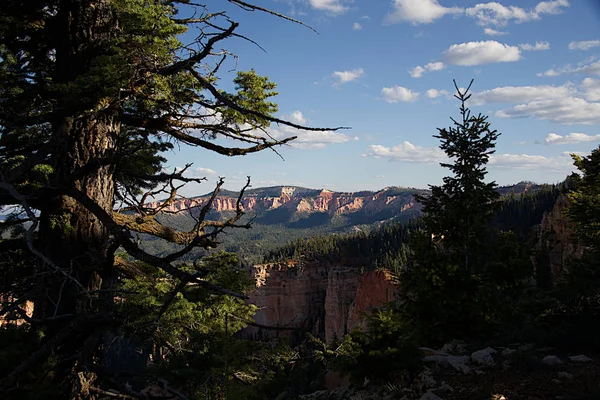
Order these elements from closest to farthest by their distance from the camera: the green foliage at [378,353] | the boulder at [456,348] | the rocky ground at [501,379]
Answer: the rocky ground at [501,379] → the green foliage at [378,353] → the boulder at [456,348]

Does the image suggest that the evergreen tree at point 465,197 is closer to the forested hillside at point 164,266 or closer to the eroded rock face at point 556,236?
the forested hillside at point 164,266

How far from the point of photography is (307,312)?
82.9m

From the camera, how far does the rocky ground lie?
5.23 meters

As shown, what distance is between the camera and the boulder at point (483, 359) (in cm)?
657

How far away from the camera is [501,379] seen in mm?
5883

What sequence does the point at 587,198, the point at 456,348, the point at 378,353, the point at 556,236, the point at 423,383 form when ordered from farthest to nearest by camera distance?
the point at 556,236, the point at 587,198, the point at 456,348, the point at 378,353, the point at 423,383

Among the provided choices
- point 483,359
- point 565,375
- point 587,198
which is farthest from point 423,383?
point 587,198

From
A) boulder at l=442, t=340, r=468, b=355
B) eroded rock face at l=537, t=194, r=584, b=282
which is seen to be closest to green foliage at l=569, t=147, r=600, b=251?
boulder at l=442, t=340, r=468, b=355

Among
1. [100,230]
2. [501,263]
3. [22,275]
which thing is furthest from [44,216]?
[501,263]

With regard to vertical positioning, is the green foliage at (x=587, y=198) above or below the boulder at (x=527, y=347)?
above

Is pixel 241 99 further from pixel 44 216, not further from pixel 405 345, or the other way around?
pixel 405 345

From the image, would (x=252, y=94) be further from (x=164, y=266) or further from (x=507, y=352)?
(x=507, y=352)

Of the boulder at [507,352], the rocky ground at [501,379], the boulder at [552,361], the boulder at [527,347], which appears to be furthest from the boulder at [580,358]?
the boulder at [507,352]

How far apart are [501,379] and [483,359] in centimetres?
80
